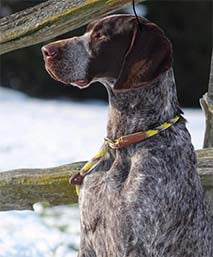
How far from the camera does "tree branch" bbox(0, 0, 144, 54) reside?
12.3 feet

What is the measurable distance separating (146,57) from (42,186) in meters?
1.18

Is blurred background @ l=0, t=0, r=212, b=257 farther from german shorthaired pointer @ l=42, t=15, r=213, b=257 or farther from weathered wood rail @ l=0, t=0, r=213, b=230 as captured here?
german shorthaired pointer @ l=42, t=15, r=213, b=257

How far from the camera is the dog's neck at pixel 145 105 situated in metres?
3.33

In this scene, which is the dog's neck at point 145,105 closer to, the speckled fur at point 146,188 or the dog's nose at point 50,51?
the speckled fur at point 146,188

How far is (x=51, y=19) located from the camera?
3773 millimetres

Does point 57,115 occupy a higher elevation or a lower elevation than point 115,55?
lower

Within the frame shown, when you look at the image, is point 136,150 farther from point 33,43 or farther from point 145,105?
point 33,43

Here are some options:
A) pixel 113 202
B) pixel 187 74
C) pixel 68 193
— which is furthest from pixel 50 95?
pixel 113 202

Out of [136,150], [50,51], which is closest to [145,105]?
[136,150]

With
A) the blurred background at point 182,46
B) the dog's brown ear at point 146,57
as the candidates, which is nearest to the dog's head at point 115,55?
the dog's brown ear at point 146,57

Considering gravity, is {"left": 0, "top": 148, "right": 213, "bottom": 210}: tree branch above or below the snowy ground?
above

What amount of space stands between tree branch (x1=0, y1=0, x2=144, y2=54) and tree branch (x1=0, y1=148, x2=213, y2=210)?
68 cm

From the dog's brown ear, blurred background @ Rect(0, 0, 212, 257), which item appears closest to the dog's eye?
the dog's brown ear

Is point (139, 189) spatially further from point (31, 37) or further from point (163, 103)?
point (31, 37)
